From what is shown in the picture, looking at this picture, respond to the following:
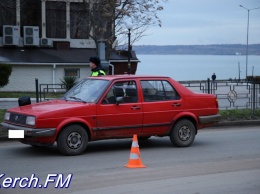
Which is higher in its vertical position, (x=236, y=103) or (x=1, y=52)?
(x=1, y=52)

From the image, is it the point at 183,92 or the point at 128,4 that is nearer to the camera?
the point at 183,92

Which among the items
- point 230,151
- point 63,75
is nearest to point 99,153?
point 230,151

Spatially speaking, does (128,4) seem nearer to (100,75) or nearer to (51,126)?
(100,75)

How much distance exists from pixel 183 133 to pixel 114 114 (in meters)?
1.97

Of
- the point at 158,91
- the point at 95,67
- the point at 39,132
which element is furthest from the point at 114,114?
the point at 95,67

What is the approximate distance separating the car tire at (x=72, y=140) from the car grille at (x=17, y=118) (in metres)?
0.82

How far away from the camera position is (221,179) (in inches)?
347

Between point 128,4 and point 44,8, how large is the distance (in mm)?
7876

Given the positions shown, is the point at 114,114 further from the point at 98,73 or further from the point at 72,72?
the point at 72,72

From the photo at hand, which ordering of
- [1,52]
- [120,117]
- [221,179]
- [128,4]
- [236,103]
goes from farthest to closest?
[1,52] → [128,4] → [236,103] → [120,117] → [221,179]

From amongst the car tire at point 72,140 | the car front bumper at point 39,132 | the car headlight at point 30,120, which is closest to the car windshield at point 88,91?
the car tire at point 72,140

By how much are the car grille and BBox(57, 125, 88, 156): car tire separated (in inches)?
32.2

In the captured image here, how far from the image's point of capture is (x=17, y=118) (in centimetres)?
1081

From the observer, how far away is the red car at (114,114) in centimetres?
1053
